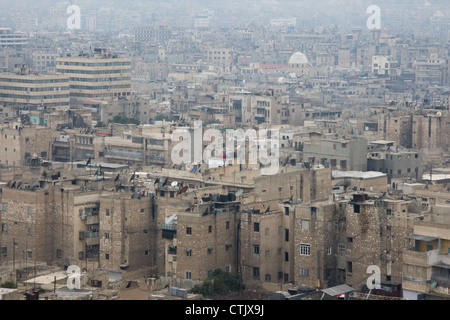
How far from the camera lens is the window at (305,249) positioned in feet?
80.7

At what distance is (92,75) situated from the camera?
65812mm

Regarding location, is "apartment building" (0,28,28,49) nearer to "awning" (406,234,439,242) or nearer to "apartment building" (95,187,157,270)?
"apartment building" (95,187,157,270)

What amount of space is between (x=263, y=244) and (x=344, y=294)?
279cm

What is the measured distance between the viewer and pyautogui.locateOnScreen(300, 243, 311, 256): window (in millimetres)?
24594

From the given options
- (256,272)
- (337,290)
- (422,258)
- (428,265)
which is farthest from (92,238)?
(428,265)

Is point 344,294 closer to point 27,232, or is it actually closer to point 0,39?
point 27,232

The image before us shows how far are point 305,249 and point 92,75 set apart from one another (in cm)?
4235

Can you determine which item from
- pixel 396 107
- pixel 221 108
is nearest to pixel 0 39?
pixel 221 108

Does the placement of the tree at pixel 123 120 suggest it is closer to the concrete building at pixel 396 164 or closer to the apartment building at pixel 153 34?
the concrete building at pixel 396 164

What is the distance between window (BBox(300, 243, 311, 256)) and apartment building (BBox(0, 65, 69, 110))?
36.6m

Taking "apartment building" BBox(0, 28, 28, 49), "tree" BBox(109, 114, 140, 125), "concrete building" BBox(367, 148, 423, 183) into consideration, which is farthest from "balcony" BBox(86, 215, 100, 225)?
"apartment building" BBox(0, 28, 28, 49)

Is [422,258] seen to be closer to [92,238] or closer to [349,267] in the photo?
[349,267]

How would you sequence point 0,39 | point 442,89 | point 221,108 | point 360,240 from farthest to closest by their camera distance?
point 0,39
point 442,89
point 221,108
point 360,240

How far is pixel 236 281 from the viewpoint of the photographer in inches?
964
